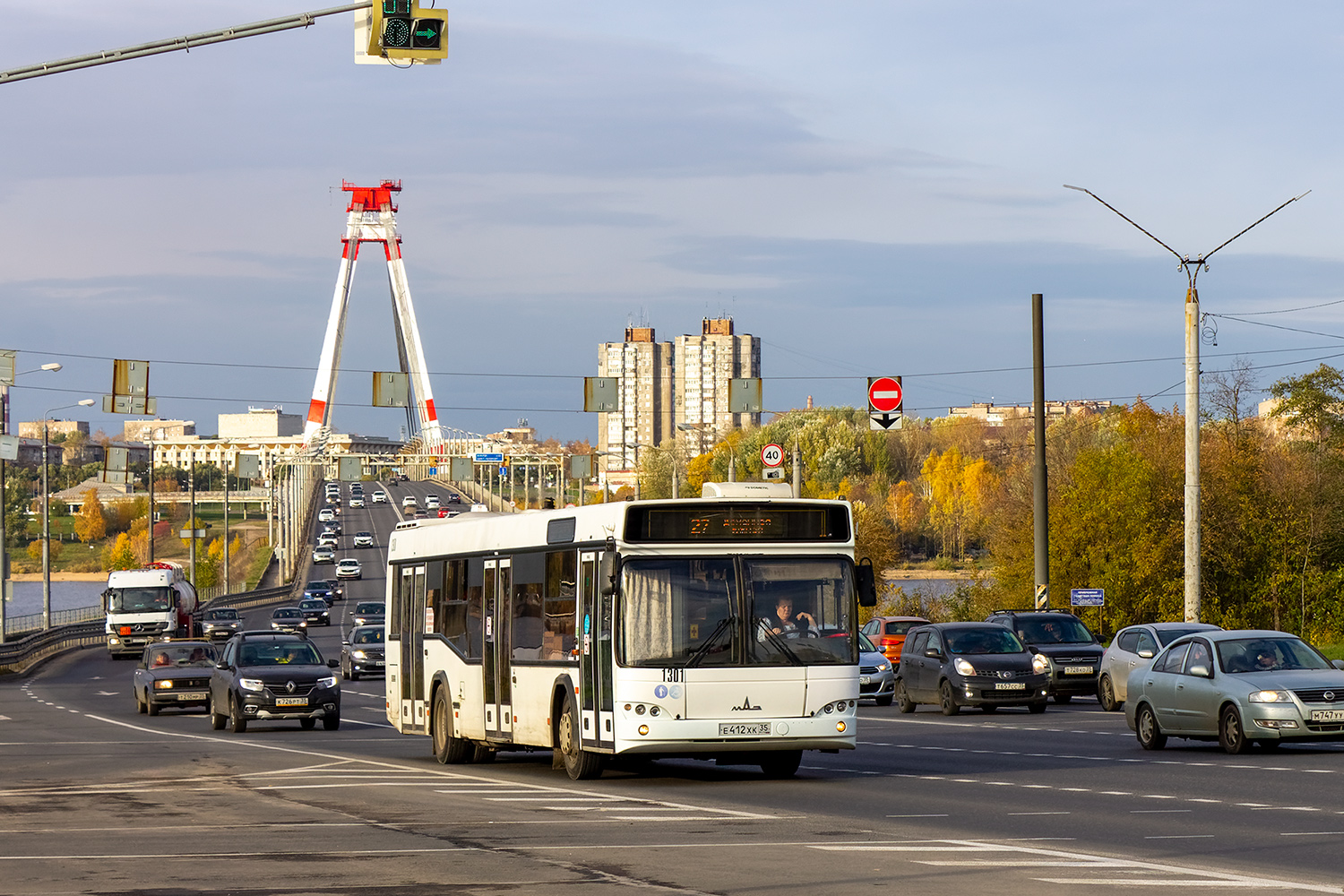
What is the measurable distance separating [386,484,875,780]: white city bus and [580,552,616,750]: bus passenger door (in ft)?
0.06

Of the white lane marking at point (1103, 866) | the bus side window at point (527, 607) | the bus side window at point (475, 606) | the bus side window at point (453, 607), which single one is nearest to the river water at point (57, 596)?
the bus side window at point (453, 607)

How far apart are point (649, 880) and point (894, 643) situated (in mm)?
33290

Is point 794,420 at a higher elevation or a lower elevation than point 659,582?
higher

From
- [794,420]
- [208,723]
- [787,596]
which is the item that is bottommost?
[208,723]

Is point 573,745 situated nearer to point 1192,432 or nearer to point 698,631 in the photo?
point 698,631

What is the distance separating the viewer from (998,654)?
31531mm

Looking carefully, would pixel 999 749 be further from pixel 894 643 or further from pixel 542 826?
pixel 894 643

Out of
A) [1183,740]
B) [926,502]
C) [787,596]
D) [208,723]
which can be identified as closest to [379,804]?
[787,596]

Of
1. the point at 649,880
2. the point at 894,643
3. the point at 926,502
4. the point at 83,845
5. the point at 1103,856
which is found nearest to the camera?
the point at 649,880

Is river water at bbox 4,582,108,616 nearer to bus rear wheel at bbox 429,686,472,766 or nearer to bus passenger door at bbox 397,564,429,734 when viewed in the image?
bus passenger door at bbox 397,564,429,734

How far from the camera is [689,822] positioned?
49.1 feet

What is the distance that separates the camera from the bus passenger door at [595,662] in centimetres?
1808

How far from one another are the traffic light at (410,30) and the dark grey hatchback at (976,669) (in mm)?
18205

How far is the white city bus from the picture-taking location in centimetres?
1784
